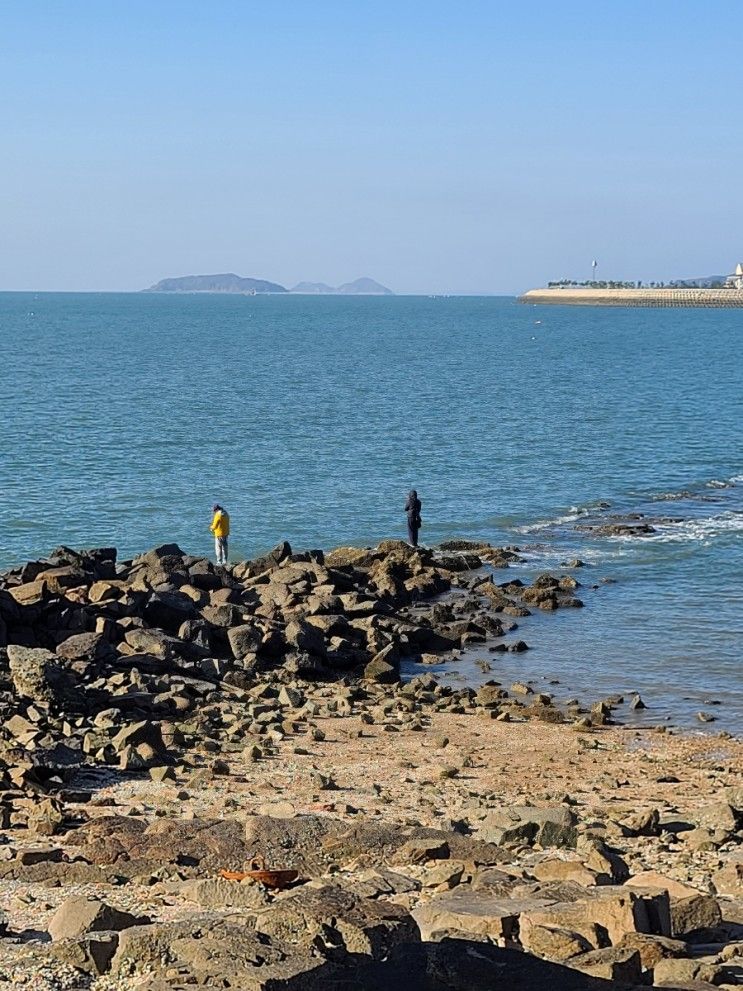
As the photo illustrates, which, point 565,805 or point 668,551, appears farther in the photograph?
point 668,551

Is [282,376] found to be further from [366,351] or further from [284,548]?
[284,548]

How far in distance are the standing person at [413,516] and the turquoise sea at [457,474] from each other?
262cm

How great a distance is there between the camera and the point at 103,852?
15.2 metres

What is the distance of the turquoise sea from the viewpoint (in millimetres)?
29469

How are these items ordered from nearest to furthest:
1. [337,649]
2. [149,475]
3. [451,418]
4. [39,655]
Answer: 1. [39,655]
2. [337,649]
3. [149,475]
4. [451,418]

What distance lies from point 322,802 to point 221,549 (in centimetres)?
1748

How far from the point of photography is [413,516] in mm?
37125

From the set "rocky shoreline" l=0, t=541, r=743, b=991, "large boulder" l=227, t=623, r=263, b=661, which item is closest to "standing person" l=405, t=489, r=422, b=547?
"rocky shoreline" l=0, t=541, r=743, b=991

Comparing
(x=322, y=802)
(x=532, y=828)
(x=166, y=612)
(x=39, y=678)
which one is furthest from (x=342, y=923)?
(x=166, y=612)

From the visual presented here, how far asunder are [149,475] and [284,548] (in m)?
17.4

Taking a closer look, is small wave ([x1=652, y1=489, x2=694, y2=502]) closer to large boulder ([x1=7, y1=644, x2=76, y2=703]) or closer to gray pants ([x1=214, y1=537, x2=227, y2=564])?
gray pants ([x1=214, y1=537, x2=227, y2=564])

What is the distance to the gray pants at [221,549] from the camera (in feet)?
114

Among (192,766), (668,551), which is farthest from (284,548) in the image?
(192,766)

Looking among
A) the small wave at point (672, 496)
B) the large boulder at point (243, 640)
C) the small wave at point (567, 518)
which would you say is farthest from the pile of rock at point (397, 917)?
the small wave at point (672, 496)
